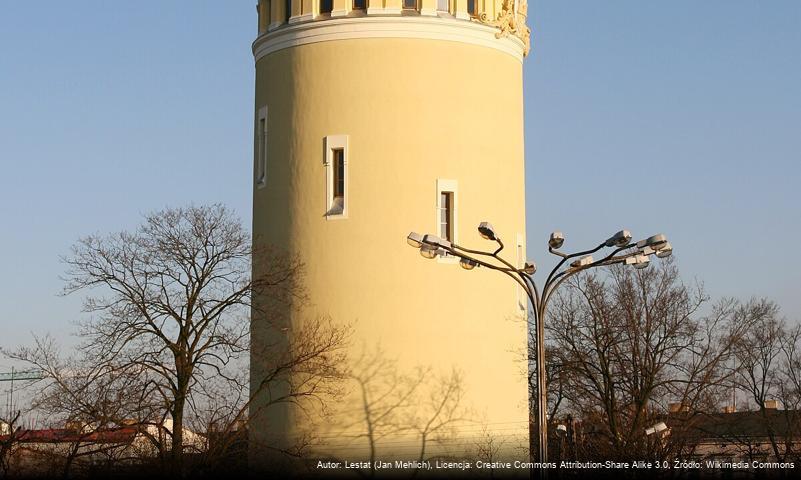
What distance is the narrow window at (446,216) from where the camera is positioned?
28.6m

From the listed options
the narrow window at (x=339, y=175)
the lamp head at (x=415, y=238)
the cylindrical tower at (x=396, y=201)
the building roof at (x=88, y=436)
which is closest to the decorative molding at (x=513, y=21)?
the cylindrical tower at (x=396, y=201)

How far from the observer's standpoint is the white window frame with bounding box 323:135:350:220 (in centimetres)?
2852

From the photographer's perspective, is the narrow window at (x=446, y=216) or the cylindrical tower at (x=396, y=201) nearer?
the cylindrical tower at (x=396, y=201)

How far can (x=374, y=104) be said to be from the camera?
93.8 feet

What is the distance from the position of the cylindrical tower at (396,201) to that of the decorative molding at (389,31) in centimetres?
3

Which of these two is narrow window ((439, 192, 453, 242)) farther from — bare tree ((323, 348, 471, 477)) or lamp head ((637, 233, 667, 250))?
lamp head ((637, 233, 667, 250))

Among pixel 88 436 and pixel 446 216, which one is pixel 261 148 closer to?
pixel 446 216

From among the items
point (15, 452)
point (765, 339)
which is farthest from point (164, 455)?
point (765, 339)

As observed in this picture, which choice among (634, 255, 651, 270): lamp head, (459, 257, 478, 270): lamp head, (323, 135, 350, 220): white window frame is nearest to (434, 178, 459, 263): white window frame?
(323, 135, 350, 220): white window frame

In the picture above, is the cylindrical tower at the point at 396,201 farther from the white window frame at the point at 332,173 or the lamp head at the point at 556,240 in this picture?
the lamp head at the point at 556,240

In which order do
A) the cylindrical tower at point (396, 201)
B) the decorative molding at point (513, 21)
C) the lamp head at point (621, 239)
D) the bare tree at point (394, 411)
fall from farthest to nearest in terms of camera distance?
the decorative molding at point (513, 21) → the cylindrical tower at point (396, 201) → the bare tree at point (394, 411) → the lamp head at point (621, 239)

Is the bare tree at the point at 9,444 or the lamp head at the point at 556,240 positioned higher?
the lamp head at the point at 556,240

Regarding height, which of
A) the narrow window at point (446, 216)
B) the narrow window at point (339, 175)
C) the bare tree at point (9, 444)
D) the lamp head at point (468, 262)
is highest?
the narrow window at point (339, 175)

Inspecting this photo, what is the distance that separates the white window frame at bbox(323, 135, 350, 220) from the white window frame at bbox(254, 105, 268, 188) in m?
1.83
